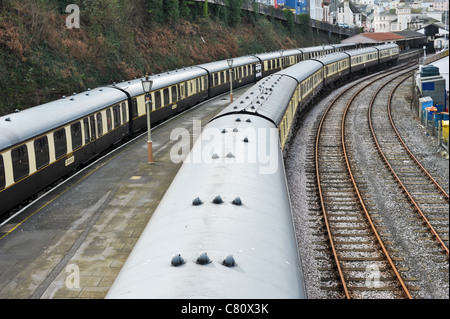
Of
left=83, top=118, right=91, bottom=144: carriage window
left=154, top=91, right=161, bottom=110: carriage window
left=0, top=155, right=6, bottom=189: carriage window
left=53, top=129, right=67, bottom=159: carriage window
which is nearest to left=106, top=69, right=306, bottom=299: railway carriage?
left=0, top=155, right=6, bottom=189: carriage window

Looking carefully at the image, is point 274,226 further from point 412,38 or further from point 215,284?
point 412,38

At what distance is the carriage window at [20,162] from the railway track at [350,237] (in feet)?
31.5

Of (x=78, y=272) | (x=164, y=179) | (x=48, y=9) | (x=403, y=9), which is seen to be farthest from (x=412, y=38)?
(x=78, y=272)

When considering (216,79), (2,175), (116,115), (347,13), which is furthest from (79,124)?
(347,13)

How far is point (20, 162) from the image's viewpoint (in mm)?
15547

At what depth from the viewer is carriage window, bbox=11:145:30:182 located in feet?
50.0

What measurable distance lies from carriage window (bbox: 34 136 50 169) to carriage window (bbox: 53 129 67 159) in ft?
2.39

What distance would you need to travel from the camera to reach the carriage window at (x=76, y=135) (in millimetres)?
19672

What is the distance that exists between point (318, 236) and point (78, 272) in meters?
6.88

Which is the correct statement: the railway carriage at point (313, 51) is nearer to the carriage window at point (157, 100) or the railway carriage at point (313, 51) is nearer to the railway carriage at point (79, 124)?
the railway carriage at point (79, 124)

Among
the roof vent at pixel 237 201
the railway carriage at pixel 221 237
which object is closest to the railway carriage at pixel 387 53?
the railway carriage at pixel 221 237

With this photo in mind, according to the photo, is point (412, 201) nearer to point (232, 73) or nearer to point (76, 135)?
point (76, 135)

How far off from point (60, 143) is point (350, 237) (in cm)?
1097

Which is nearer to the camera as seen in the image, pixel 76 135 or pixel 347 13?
pixel 76 135
